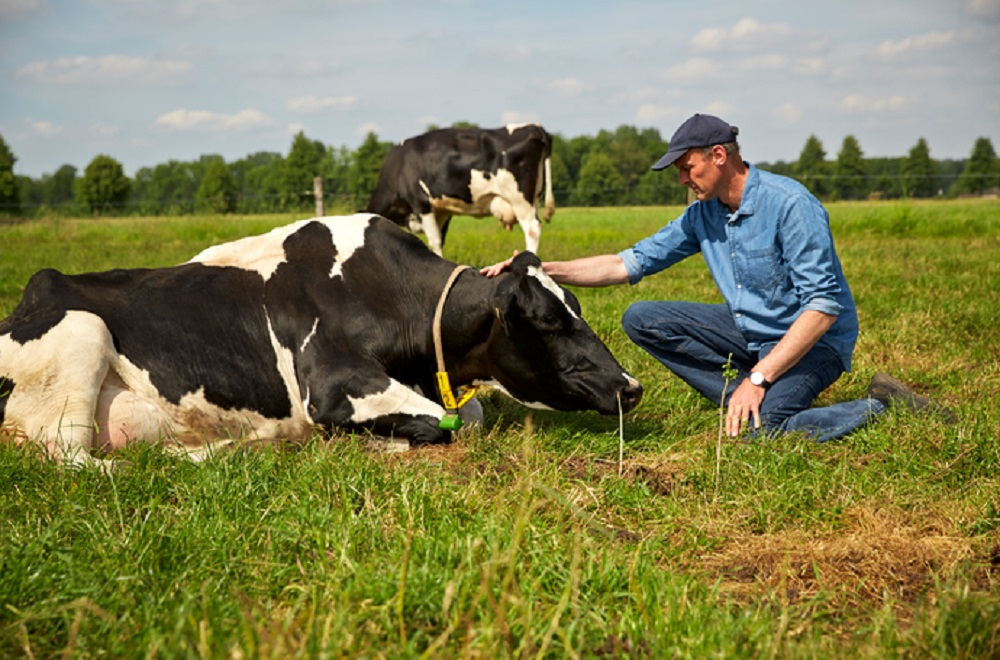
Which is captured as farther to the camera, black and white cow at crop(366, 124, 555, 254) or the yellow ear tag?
black and white cow at crop(366, 124, 555, 254)

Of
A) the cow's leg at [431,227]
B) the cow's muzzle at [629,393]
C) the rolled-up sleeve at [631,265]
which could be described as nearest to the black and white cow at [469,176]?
the cow's leg at [431,227]

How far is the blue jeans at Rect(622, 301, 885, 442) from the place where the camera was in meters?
4.92

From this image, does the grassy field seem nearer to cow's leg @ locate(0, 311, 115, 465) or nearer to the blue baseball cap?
cow's leg @ locate(0, 311, 115, 465)

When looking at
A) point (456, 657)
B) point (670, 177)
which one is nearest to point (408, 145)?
point (456, 657)

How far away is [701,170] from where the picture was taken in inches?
192

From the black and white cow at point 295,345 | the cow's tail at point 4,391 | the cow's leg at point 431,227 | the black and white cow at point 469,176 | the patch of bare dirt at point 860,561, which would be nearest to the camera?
the patch of bare dirt at point 860,561

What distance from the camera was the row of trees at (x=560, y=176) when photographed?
63719 millimetres

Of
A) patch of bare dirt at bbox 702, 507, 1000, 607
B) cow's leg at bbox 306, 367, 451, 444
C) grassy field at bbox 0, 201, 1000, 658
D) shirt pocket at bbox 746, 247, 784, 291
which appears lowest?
patch of bare dirt at bbox 702, 507, 1000, 607

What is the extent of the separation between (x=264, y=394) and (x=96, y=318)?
97cm

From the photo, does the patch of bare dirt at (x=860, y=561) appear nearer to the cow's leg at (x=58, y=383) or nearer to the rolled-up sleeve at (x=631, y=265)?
the rolled-up sleeve at (x=631, y=265)

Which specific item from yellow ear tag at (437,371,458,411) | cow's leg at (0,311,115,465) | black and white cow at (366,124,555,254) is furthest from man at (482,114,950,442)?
black and white cow at (366,124,555,254)

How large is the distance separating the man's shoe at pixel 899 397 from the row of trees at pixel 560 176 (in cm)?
3815

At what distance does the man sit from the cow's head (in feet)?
1.13

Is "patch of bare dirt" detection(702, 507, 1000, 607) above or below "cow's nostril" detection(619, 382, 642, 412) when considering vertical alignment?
below
